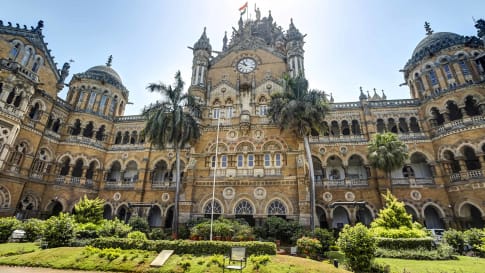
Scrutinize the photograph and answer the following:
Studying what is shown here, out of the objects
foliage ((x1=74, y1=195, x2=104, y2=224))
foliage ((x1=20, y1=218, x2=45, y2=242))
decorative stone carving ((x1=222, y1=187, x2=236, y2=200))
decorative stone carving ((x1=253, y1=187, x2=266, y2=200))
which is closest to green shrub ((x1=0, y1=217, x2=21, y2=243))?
foliage ((x1=20, y1=218, x2=45, y2=242))

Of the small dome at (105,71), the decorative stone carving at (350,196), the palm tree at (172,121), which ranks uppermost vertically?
the small dome at (105,71)

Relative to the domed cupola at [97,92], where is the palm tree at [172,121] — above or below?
below

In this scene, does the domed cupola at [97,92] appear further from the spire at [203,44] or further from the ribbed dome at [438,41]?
the ribbed dome at [438,41]

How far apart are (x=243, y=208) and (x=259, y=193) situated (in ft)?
8.28

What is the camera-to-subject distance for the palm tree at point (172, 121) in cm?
2567

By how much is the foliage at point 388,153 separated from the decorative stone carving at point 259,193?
1228cm

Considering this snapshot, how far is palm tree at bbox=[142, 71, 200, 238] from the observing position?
2567 cm

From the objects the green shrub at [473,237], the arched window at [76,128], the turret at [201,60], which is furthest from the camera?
the turret at [201,60]

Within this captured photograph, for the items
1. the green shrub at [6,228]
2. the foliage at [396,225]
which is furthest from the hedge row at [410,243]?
the green shrub at [6,228]

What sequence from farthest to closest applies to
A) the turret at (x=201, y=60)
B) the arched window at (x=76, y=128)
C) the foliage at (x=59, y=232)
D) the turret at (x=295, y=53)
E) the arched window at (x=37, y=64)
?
the turret at (x=201, y=60) < the turret at (x=295, y=53) < the arched window at (x=76, y=128) < the arched window at (x=37, y=64) < the foliage at (x=59, y=232)

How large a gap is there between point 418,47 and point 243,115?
2776 centimetres

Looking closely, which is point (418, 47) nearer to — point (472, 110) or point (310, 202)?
point (472, 110)

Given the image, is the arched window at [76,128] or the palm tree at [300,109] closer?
the palm tree at [300,109]

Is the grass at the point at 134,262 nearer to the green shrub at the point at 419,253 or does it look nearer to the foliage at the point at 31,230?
the foliage at the point at 31,230
